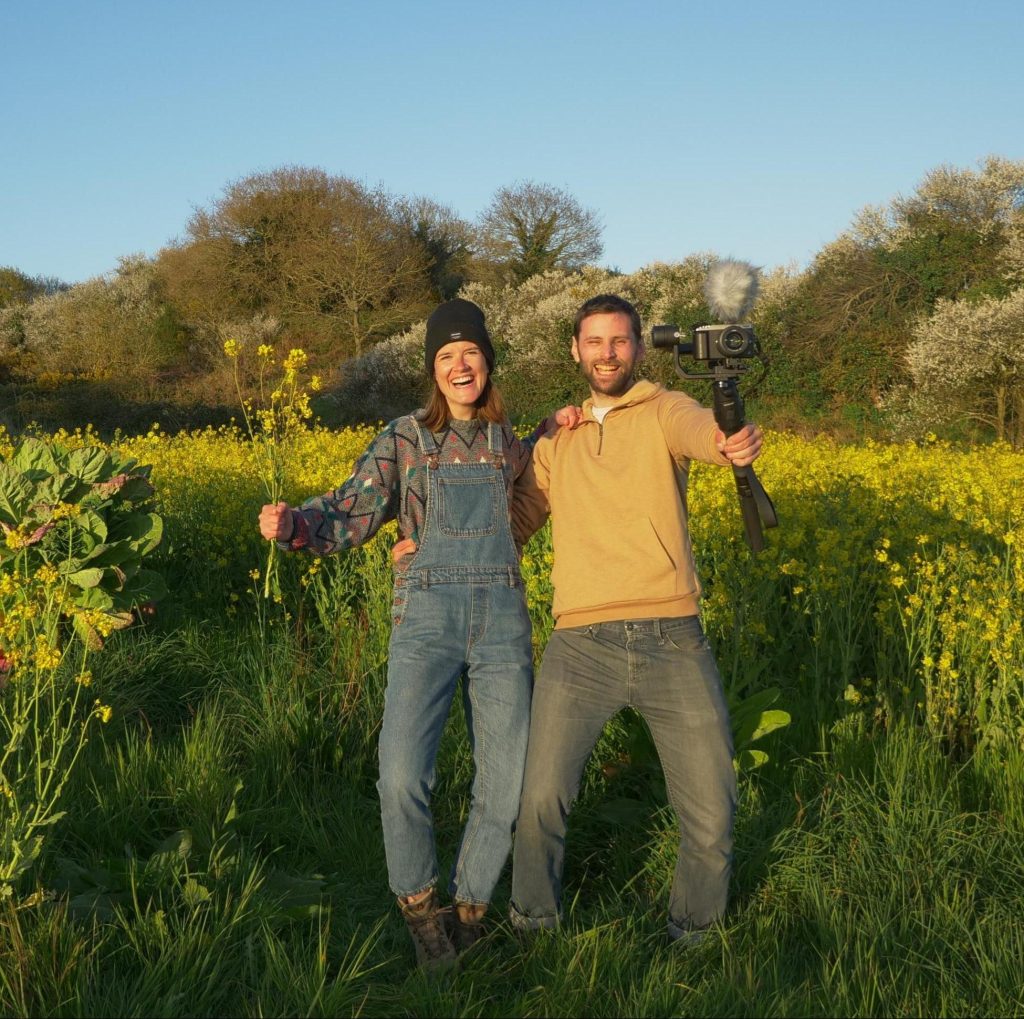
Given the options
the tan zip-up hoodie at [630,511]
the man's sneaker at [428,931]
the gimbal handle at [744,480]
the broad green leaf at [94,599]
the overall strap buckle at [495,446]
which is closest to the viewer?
the gimbal handle at [744,480]

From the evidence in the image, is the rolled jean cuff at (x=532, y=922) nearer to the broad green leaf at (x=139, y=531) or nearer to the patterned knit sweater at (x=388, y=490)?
the patterned knit sweater at (x=388, y=490)

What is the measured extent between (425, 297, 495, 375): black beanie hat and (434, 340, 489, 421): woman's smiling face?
0.6 inches

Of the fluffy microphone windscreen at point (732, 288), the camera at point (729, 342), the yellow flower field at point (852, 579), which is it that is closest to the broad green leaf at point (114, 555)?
the yellow flower field at point (852, 579)

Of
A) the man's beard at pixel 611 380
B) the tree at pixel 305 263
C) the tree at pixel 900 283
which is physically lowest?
the man's beard at pixel 611 380

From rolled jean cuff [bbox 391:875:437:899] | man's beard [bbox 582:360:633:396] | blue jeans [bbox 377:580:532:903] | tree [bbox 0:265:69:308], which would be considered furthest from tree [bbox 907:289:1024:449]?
tree [bbox 0:265:69:308]

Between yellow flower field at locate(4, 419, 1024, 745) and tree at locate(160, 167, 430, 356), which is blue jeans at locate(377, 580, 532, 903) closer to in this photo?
yellow flower field at locate(4, 419, 1024, 745)

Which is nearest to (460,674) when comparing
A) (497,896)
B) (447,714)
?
(447,714)

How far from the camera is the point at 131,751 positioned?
3.52m

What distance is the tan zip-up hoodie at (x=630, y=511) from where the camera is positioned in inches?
114

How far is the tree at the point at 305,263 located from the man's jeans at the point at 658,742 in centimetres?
2989

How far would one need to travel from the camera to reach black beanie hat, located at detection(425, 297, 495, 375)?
10.1 feet

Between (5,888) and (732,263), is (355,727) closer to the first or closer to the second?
(5,888)

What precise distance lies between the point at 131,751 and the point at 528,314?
2431 centimetres

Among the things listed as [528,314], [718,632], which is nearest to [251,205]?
[528,314]
